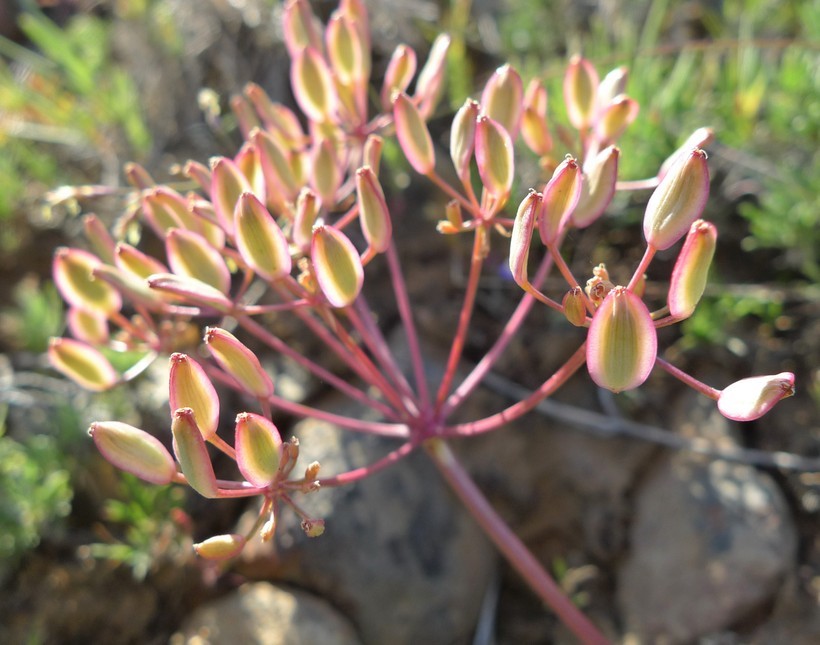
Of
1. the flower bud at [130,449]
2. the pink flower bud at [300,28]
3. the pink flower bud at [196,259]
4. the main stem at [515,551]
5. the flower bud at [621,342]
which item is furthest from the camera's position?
the pink flower bud at [300,28]

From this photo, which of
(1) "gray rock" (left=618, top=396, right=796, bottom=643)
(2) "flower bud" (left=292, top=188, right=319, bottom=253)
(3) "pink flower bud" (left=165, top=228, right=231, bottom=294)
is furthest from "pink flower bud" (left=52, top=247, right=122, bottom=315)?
(1) "gray rock" (left=618, top=396, right=796, bottom=643)

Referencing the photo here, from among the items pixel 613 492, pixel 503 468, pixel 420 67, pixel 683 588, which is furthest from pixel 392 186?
pixel 683 588

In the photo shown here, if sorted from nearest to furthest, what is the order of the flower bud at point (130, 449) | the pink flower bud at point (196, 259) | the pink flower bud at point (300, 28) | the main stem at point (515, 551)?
the flower bud at point (130, 449) < the pink flower bud at point (196, 259) < the main stem at point (515, 551) < the pink flower bud at point (300, 28)

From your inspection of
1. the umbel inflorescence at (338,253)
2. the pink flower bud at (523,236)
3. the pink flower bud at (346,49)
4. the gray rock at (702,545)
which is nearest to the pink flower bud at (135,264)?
the umbel inflorescence at (338,253)

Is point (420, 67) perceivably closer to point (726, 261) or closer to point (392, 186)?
point (392, 186)

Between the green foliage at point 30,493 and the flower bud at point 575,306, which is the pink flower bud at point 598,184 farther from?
the green foliage at point 30,493

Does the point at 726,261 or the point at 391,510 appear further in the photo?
the point at 726,261

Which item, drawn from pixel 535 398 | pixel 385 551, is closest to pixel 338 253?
pixel 535 398
